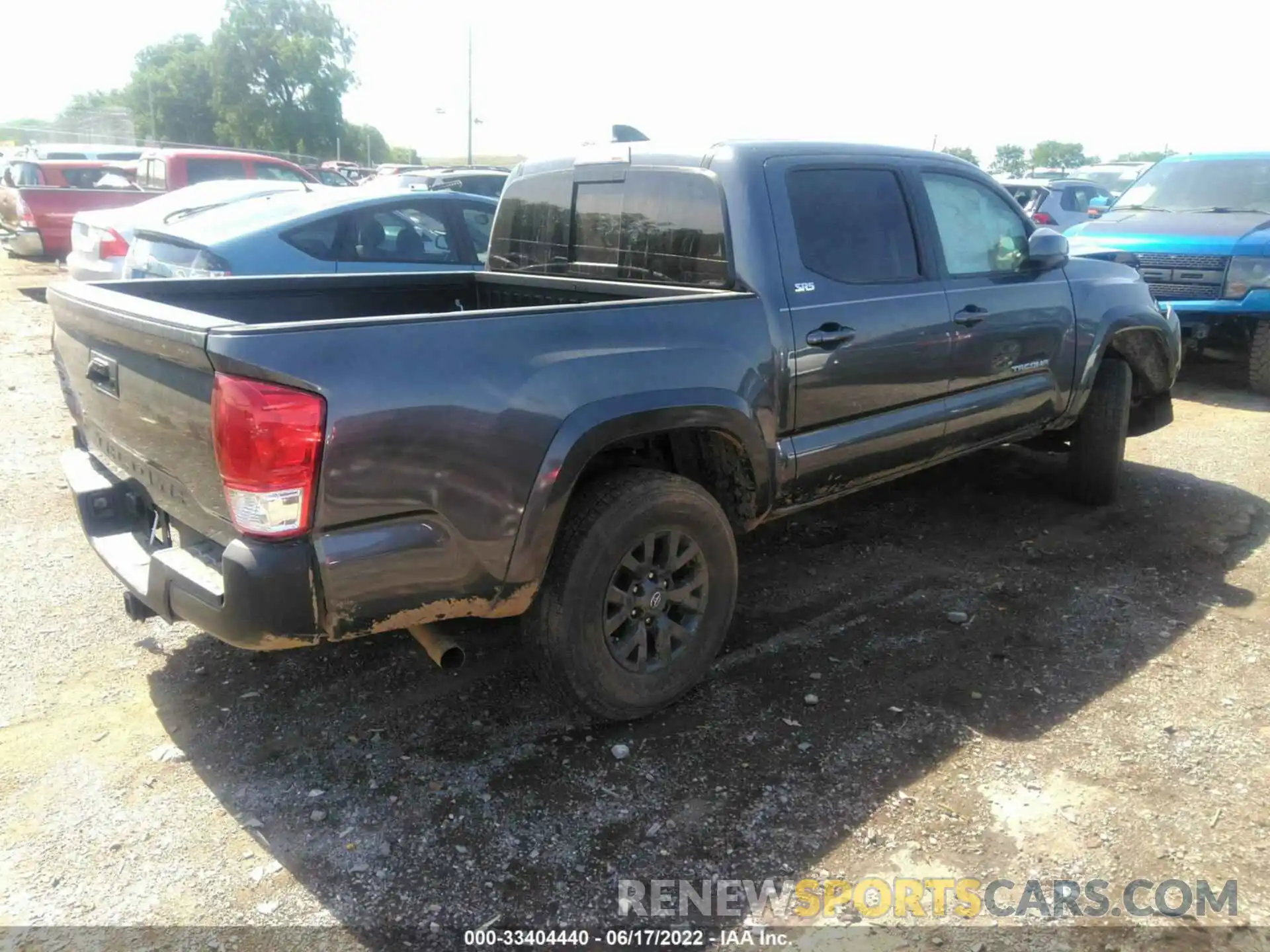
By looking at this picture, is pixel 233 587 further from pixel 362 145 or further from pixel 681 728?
pixel 362 145

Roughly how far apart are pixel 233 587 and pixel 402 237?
210 inches

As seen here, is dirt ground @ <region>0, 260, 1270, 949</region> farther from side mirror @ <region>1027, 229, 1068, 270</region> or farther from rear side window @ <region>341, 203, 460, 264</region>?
rear side window @ <region>341, 203, 460, 264</region>

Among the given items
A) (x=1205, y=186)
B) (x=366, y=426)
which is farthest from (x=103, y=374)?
(x=1205, y=186)

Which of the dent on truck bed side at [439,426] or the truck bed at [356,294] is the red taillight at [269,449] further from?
the truck bed at [356,294]

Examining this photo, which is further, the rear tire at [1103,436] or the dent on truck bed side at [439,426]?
the rear tire at [1103,436]

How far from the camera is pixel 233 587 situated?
2410 millimetres

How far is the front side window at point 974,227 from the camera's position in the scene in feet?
14.0

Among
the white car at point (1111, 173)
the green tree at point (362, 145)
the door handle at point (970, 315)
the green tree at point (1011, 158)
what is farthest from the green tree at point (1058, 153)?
the door handle at point (970, 315)

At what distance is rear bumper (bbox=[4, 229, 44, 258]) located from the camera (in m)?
12.9

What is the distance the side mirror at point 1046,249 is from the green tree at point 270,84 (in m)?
59.6

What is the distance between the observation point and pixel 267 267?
21.4 feet

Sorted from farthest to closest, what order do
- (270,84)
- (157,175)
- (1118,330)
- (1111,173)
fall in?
(270,84), (1111,173), (157,175), (1118,330)

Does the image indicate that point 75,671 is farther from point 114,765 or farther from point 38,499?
point 38,499

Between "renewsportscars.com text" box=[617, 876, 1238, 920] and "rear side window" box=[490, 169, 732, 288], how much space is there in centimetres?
209
